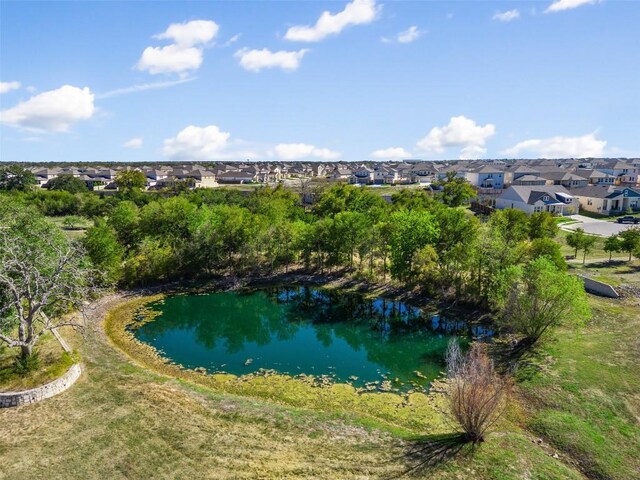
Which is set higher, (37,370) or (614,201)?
(614,201)

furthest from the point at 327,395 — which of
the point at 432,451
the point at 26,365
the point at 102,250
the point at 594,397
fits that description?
the point at 102,250

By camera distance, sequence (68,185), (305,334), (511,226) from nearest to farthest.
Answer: (305,334)
(511,226)
(68,185)

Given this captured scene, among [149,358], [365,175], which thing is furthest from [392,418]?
[365,175]

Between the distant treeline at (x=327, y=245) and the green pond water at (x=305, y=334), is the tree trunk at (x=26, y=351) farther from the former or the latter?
the distant treeline at (x=327, y=245)

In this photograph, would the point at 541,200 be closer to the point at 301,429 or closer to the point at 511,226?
the point at 511,226

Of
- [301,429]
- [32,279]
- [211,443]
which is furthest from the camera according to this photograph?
[32,279]

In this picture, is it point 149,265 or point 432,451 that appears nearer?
point 432,451

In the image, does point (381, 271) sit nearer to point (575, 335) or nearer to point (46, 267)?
point (575, 335)
